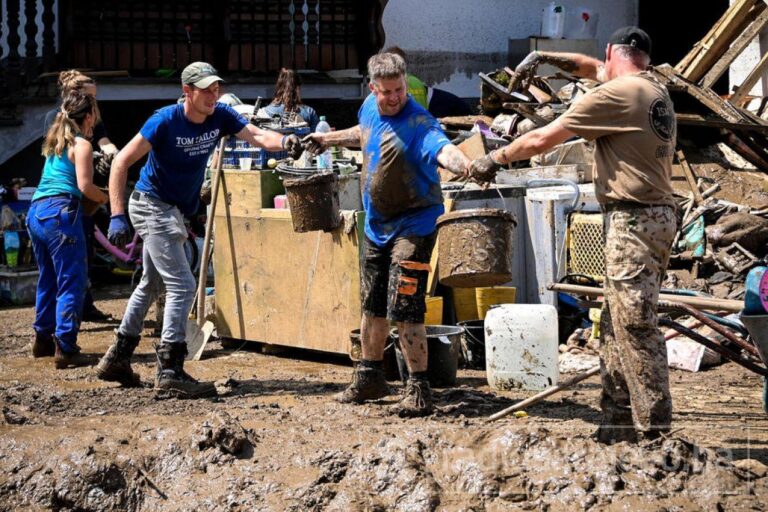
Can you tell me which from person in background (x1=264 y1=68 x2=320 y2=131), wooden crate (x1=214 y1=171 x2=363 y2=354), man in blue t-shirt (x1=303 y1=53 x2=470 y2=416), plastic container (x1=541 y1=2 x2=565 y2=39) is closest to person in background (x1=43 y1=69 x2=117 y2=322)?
wooden crate (x1=214 y1=171 x2=363 y2=354)

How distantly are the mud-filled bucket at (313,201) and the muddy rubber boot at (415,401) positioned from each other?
1713 millimetres

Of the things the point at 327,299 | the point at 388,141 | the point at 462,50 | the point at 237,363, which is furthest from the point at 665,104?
the point at 462,50

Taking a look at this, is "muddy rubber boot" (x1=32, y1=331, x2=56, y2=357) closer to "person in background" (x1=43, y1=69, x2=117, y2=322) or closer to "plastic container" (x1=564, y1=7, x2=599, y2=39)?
"person in background" (x1=43, y1=69, x2=117, y2=322)

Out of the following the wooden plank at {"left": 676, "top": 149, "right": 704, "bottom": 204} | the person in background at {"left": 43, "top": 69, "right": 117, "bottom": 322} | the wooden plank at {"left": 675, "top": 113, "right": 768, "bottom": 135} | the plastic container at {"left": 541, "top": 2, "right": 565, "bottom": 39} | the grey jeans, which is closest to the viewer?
the grey jeans

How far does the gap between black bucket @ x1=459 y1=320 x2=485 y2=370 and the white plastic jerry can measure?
689 millimetres

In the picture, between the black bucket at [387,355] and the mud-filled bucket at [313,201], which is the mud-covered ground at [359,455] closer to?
the black bucket at [387,355]

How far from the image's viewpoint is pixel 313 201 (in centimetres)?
820

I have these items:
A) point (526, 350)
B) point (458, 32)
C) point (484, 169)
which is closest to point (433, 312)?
point (526, 350)

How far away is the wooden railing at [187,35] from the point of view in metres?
14.3

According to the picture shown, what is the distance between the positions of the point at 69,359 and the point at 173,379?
4.65 ft

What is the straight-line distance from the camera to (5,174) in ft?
48.6

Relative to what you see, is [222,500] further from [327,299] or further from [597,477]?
[327,299]

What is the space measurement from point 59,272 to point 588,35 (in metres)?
11.1

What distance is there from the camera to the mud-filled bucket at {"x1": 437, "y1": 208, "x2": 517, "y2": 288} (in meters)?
7.12
